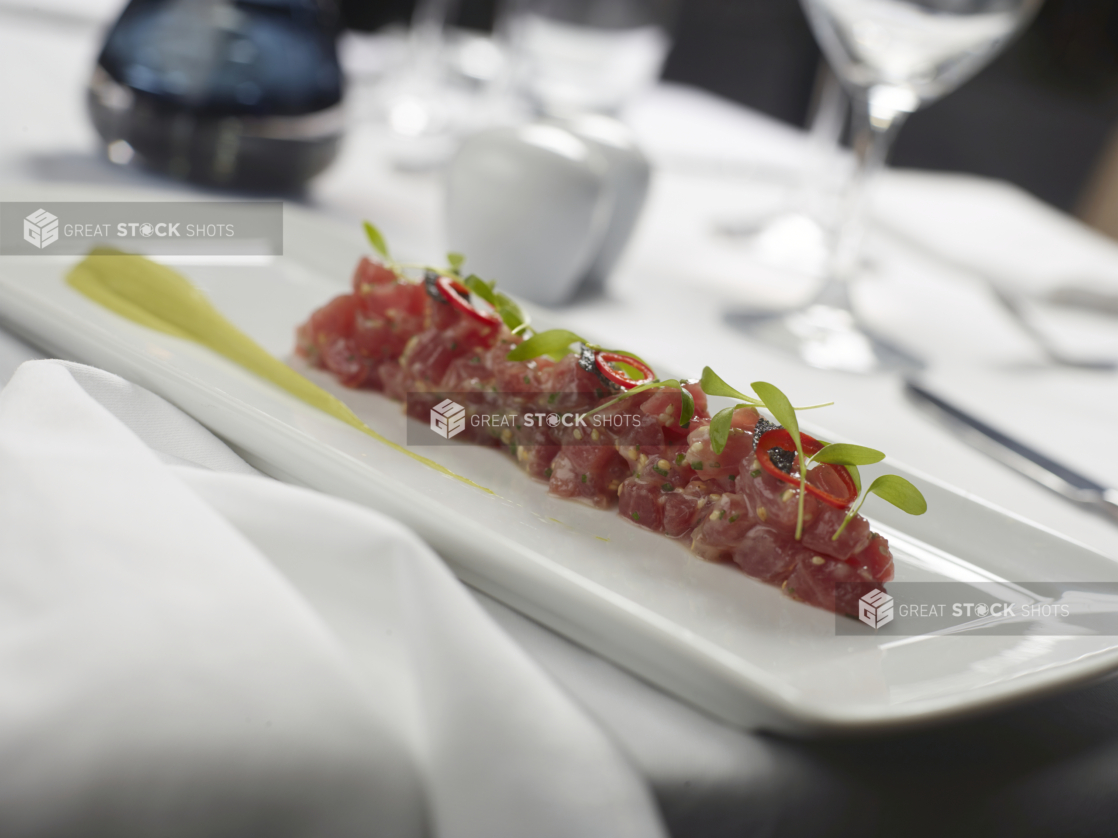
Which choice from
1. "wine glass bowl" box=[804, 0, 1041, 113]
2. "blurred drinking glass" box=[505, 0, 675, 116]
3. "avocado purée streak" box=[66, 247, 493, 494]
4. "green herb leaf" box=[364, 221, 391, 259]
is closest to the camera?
"avocado purée streak" box=[66, 247, 493, 494]

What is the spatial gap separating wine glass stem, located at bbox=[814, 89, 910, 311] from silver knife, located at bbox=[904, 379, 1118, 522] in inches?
9.8

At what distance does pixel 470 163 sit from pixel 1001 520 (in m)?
0.88

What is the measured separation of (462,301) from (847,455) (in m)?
0.39

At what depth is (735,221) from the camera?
2.00 metres

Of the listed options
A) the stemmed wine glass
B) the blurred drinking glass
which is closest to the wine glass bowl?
the stemmed wine glass

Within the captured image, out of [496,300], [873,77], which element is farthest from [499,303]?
[873,77]

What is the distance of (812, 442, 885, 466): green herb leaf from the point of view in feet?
2.30

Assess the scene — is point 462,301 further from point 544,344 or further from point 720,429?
point 720,429

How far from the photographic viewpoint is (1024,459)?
1.09m

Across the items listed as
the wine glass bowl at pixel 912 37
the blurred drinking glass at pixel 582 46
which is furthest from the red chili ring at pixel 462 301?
the blurred drinking glass at pixel 582 46

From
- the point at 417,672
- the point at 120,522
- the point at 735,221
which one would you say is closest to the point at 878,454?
the point at 417,672

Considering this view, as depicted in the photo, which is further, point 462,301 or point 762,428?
point 462,301

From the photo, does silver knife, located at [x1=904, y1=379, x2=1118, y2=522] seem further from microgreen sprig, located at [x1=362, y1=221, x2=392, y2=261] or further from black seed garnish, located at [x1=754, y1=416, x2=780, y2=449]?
microgreen sprig, located at [x1=362, y1=221, x2=392, y2=261]

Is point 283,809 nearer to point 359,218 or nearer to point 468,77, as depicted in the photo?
point 359,218
